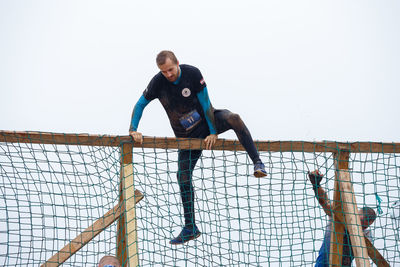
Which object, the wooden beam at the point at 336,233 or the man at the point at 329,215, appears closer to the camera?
the wooden beam at the point at 336,233

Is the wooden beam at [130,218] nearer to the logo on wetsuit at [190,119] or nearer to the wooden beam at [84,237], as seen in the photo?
the wooden beam at [84,237]

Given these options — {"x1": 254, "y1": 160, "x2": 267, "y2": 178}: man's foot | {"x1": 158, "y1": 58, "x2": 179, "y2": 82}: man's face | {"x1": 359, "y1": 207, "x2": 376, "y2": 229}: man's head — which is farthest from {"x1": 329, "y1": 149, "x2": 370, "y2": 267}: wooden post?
{"x1": 158, "y1": 58, "x2": 179, "y2": 82}: man's face

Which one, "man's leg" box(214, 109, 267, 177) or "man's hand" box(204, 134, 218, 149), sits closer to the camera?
"man's leg" box(214, 109, 267, 177)

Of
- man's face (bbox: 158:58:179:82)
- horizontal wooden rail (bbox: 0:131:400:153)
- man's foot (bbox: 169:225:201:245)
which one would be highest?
man's face (bbox: 158:58:179:82)

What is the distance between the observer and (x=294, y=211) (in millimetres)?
4164

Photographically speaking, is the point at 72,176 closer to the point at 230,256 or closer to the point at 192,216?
the point at 192,216

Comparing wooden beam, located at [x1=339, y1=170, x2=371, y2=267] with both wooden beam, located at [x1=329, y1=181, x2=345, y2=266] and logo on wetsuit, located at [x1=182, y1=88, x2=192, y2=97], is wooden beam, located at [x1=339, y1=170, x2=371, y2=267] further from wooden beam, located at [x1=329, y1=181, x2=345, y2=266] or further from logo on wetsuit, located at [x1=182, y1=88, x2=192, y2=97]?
logo on wetsuit, located at [x1=182, y1=88, x2=192, y2=97]

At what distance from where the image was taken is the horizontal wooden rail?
402cm

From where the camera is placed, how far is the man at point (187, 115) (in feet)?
13.0

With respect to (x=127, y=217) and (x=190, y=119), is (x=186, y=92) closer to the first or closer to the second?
(x=190, y=119)

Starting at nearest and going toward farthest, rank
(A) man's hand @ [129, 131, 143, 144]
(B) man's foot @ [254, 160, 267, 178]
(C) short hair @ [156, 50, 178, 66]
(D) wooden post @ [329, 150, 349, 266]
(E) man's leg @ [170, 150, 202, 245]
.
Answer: (B) man's foot @ [254, 160, 267, 178] → (C) short hair @ [156, 50, 178, 66] → (A) man's hand @ [129, 131, 143, 144] → (D) wooden post @ [329, 150, 349, 266] → (E) man's leg @ [170, 150, 202, 245]

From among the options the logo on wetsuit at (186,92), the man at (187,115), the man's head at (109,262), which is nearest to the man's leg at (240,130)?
the man at (187,115)

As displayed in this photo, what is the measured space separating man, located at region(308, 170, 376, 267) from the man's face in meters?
1.43

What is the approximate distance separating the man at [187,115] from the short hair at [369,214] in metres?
1.22
